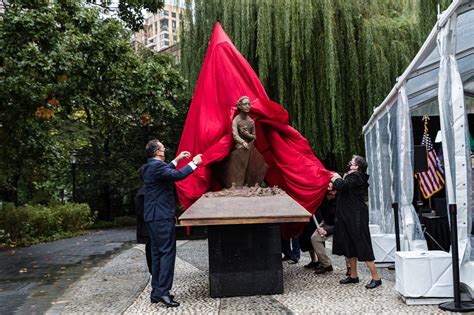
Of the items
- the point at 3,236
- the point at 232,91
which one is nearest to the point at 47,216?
the point at 3,236

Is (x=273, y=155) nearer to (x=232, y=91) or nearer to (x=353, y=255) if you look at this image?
(x=232, y=91)

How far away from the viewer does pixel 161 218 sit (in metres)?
5.98

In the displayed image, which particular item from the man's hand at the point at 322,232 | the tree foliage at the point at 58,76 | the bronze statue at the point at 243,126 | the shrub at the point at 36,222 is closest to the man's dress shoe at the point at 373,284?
the man's hand at the point at 322,232

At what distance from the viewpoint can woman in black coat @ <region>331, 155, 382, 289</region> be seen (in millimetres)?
6414

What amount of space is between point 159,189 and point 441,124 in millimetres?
3222

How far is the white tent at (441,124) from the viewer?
17.0ft

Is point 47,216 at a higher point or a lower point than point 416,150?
lower

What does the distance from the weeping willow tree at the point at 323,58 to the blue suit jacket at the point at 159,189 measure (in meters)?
7.67

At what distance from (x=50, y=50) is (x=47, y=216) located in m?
9.76

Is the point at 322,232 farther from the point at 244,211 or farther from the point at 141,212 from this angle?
the point at 141,212

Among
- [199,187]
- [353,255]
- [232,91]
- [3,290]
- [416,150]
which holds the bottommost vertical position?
[3,290]

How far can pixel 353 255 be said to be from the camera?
6.47 m


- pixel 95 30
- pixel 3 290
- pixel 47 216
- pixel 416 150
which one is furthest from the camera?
pixel 47 216

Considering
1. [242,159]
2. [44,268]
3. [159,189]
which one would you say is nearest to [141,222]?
[159,189]
